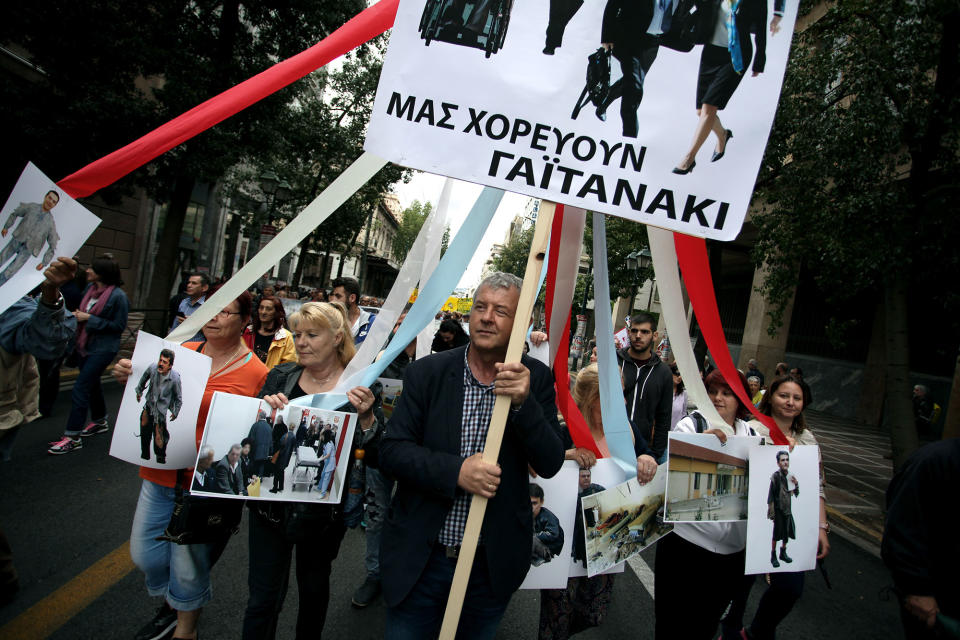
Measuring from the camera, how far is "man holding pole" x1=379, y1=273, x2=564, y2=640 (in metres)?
1.83

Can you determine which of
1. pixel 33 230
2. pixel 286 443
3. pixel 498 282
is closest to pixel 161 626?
pixel 286 443

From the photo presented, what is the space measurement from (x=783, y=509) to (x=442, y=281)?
6.07 feet

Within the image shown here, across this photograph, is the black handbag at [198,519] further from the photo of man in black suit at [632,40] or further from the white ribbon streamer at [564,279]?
the photo of man in black suit at [632,40]

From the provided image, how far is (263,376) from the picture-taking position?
2.80 meters

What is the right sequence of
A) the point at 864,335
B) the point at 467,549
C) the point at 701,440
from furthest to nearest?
the point at 864,335
the point at 701,440
the point at 467,549

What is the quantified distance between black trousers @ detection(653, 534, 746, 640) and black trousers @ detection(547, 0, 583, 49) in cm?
228

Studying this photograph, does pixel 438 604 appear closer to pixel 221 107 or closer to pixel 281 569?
pixel 281 569

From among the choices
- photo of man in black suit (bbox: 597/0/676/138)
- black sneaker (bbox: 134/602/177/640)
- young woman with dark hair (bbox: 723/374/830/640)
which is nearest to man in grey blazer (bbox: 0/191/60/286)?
black sneaker (bbox: 134/602/177/640)

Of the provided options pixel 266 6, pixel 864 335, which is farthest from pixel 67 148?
pixel 864 335

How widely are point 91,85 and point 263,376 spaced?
10.3 meters

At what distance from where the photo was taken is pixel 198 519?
7.83 ft

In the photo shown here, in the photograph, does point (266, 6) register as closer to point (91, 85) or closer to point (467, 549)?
point (91, 85)

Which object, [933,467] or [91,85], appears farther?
[91,85]

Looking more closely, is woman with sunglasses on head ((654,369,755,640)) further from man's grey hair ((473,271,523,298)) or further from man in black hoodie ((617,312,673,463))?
man in black hoodie ((617,312,673,463))
